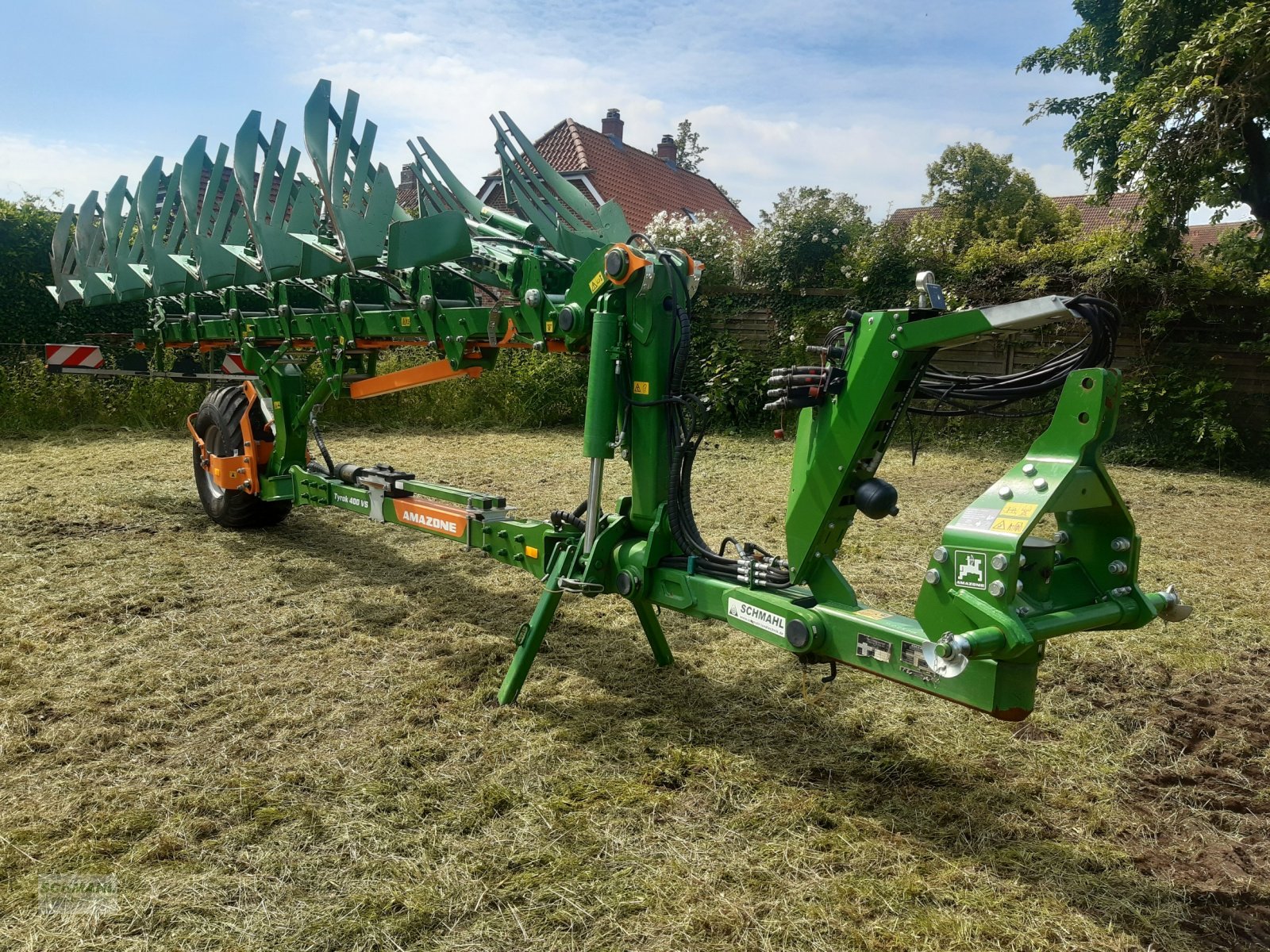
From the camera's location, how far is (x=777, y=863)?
2666mm

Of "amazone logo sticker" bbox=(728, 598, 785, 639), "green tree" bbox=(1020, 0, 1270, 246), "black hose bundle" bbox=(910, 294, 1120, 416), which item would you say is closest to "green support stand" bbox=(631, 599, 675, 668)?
"amazone logo sticker" bbox=(728, 598, 785, 639)

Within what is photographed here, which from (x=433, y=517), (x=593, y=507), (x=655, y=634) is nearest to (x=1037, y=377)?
(x=593, y=507)

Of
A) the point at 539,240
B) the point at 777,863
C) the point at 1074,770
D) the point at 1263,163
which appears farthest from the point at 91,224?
the point at 1263,163

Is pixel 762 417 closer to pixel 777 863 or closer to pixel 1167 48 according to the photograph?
pixel 1167 48

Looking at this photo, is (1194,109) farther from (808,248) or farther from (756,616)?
(756,616)

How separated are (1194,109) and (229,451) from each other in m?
10.5

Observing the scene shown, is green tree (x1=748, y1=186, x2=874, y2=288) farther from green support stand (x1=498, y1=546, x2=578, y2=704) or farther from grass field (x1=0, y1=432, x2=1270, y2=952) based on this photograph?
green support stand (x1=498, y1=546, x2=578, y2=704)

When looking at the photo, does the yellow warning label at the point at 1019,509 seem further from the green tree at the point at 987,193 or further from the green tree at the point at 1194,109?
the green tree at the point at 987,193

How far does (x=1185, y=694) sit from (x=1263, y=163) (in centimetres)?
962

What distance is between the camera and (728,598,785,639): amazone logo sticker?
2.97 metres

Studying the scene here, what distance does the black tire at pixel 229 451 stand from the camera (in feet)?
20.0

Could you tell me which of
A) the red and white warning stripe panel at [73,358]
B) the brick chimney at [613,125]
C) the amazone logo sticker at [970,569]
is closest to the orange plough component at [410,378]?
the amazone logo sticker at [970,569]

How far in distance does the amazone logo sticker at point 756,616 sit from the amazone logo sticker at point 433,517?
1.62 meters

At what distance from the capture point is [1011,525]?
92.6 inches
